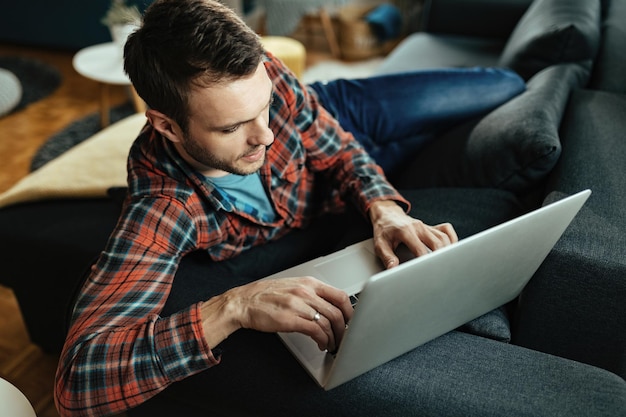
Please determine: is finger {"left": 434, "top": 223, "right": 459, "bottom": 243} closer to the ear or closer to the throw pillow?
the throw pillow

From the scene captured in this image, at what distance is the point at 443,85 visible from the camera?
1570 mm

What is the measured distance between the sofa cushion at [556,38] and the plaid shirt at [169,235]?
32.3 inches

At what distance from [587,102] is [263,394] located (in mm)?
1155

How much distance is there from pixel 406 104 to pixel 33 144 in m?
2.04

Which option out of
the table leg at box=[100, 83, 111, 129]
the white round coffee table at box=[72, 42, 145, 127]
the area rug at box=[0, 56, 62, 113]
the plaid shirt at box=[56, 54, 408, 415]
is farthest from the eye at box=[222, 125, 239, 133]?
the area rug at box=[0, 56, 62, 113]

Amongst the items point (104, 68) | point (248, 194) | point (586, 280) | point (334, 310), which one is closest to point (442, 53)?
point (104, 68)

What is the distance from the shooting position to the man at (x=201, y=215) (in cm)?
79

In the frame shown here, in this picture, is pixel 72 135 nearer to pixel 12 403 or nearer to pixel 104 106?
pixel 104 106

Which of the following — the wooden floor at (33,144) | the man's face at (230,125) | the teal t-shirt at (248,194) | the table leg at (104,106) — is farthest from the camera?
the table leg at (104,106)

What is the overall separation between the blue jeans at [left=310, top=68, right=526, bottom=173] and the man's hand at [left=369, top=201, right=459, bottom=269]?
0.53m

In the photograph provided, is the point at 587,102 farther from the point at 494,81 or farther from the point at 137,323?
the point at 137,323

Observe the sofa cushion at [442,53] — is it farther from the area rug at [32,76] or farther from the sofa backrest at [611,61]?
the area rug at [32,76]

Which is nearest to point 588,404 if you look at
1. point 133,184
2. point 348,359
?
point 348,359

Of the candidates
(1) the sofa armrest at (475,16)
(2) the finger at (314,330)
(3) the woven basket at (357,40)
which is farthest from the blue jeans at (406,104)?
(3) the woven basket at (357,40)
